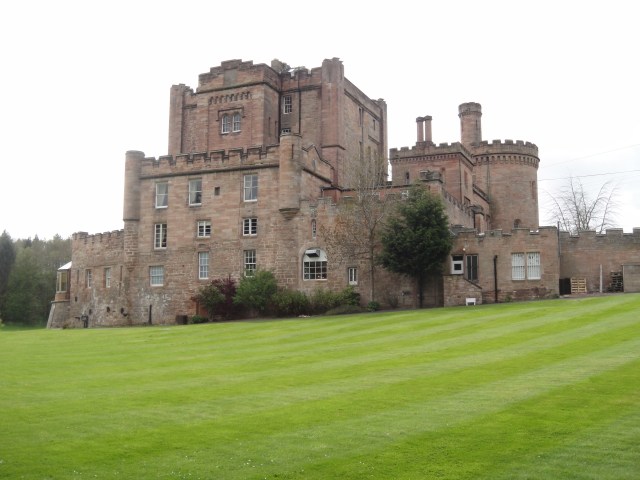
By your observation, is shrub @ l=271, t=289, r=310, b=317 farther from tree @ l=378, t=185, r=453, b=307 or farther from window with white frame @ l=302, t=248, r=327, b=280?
tree @ l=378, t=185, r=453, b=307

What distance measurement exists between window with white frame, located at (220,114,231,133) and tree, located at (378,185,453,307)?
724 inches

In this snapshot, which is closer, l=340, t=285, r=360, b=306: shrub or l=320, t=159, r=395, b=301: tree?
l=340, t=285, r=360, b=306: shrub

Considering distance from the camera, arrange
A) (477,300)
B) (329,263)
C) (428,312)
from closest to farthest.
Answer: (428,312)
(477,300)
(329,263)

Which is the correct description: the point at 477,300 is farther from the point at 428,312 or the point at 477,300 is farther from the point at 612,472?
the point at 612,472

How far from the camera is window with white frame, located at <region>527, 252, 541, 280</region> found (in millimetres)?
40094

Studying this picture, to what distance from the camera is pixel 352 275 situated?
144 ft

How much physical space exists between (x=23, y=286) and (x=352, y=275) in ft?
180

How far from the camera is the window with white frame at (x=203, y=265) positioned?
47.7m

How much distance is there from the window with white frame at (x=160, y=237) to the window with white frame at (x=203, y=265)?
306cm

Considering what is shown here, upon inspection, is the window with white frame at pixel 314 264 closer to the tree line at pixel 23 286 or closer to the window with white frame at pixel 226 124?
the window with white frame at pixel 226 124

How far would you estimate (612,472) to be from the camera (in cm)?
896

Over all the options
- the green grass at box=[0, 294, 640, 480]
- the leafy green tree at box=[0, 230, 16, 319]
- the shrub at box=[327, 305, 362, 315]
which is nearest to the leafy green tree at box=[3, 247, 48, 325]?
the leafy green tree at box=[0, 230, 16, 319]

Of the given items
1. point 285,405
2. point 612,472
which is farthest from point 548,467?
point 285,405

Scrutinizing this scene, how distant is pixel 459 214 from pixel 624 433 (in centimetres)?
3902
